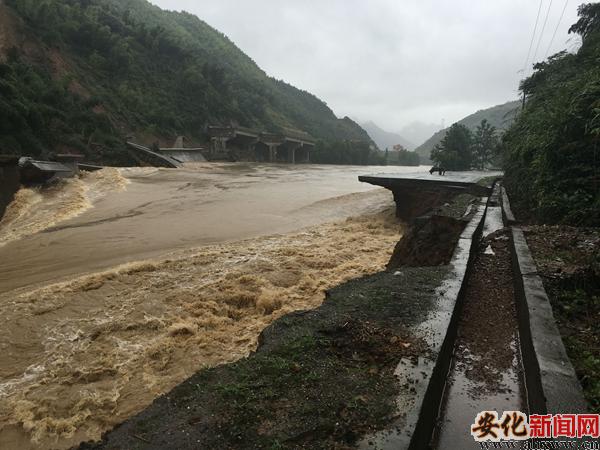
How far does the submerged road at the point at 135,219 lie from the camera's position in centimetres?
852

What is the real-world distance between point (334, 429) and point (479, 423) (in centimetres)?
103

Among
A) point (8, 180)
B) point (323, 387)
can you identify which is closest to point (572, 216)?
point (323, 387)

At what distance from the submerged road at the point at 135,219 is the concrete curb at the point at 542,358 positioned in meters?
7.55

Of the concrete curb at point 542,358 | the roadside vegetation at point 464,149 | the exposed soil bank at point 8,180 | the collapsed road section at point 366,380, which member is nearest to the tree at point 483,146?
the roadside vegetation at point 464,149

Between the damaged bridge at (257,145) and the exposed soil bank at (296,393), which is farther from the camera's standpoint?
the damaged bridge at (257,145)

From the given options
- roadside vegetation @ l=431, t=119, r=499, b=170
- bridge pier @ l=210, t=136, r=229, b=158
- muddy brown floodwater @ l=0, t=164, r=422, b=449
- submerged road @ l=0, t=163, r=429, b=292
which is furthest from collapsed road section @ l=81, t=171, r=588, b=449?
bridge pier @ l=210, t=136, r=229, b=158

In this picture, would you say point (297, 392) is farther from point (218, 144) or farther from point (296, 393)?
point (218, 144)

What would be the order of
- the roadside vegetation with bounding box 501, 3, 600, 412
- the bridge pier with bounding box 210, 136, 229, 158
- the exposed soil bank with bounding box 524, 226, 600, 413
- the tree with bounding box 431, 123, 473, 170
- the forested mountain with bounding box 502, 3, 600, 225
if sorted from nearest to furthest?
the exposed soil bank with bounding box 524, 226, 600, 413, the roadside vegetation with bounding box 501, 3, 600, 412, the forested mountain with bounding box 502, 3, 600, 225, the tree with bounding box 431, 123, 473, 170, the bridge pier with bounding box 210, 136, 229, 158

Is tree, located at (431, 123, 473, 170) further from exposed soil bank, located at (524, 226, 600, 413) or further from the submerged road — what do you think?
exposed soil bank, located at (524, 226, 600, 413)

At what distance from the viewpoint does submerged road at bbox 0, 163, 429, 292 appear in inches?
335

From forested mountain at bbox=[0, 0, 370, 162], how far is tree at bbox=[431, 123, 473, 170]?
26.9 m

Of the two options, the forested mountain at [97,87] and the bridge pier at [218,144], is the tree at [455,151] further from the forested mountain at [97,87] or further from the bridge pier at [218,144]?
the bridge pier at [218,144]

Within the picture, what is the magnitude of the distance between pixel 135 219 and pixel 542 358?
12.0 metres

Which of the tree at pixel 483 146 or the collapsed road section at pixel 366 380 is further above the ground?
the tree at pixel 483 146
